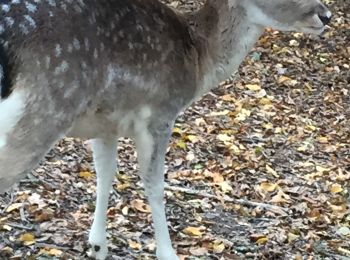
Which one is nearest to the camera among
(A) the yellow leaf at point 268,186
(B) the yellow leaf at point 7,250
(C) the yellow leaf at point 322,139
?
(B) the yellow leaf at point 7,250

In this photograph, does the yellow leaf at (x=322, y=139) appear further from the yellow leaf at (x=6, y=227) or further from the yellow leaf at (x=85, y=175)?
the yellow leaf at (x=6, y=227)

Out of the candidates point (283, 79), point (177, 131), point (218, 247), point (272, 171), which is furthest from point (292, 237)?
point (283, 79)

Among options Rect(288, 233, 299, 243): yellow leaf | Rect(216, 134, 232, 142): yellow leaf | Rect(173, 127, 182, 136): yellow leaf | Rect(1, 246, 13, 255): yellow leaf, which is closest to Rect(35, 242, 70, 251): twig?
Rect(1, 246, 13, 255): yellow leaf

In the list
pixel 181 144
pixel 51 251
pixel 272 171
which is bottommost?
pixel 51 251

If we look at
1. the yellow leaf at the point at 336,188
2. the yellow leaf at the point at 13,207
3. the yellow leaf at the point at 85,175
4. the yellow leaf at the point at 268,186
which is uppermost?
the yellow leaf at the point at 336,188

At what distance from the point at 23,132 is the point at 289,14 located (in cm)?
203

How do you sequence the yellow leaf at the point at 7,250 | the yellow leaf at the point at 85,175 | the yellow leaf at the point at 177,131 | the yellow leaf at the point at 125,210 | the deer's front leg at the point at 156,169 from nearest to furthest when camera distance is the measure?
the deer's front leg at the point at 156,169 < the yellow leaf at the point at 7,250 < the yellow leaf at the point at 125,210 < the yellow leaf at the point at 85,175 < the yellow leaf at the point at 177,131

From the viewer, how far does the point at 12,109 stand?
13.2 feet

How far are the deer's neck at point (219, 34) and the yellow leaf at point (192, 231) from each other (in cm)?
122

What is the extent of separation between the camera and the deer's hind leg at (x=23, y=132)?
4.01 m

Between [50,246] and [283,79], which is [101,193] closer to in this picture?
[50,246]

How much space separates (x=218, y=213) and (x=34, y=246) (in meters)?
1.68

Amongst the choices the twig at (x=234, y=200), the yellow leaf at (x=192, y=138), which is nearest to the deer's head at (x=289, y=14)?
the twig at (x=234, y=200)

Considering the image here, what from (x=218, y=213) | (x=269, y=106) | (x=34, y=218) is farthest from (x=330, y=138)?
(x=34, y=218)
